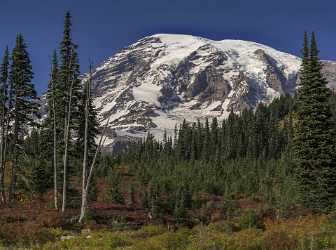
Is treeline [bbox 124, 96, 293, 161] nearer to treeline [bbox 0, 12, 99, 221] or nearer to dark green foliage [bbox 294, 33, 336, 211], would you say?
treeline [bbox 0, 12, 99, 221]

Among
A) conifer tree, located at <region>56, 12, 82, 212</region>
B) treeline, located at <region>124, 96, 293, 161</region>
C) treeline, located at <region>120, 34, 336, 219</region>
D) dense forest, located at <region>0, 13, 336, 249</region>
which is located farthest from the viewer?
treeline, located at <region>124, 96, 293, 161</region>

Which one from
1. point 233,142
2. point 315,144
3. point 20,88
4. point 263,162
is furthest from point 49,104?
point 233,142

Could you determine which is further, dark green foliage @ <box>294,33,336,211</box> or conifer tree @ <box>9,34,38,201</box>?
conifer tree @ <box>9,34,38,201</box>

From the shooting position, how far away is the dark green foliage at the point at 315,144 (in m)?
32.3

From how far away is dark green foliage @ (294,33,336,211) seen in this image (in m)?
32.3

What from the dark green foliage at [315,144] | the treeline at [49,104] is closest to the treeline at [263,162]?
the dark green foliage at [315,144]

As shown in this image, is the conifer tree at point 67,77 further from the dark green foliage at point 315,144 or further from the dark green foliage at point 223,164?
the dark green foliage at point 315,144

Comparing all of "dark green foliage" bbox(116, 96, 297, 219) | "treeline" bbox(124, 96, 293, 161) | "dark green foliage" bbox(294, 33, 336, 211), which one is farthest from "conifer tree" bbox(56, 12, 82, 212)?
"treeline" bbox(124, 96, 293, 161)

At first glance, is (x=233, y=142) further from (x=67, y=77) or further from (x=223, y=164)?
(x=67, y=77)

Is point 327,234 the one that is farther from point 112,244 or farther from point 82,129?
point 82,129

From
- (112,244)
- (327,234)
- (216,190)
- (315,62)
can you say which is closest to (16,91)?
(315,62)

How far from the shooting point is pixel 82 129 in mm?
44656

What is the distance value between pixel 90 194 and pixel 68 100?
1587 centimetres

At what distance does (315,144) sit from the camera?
3378 cm
